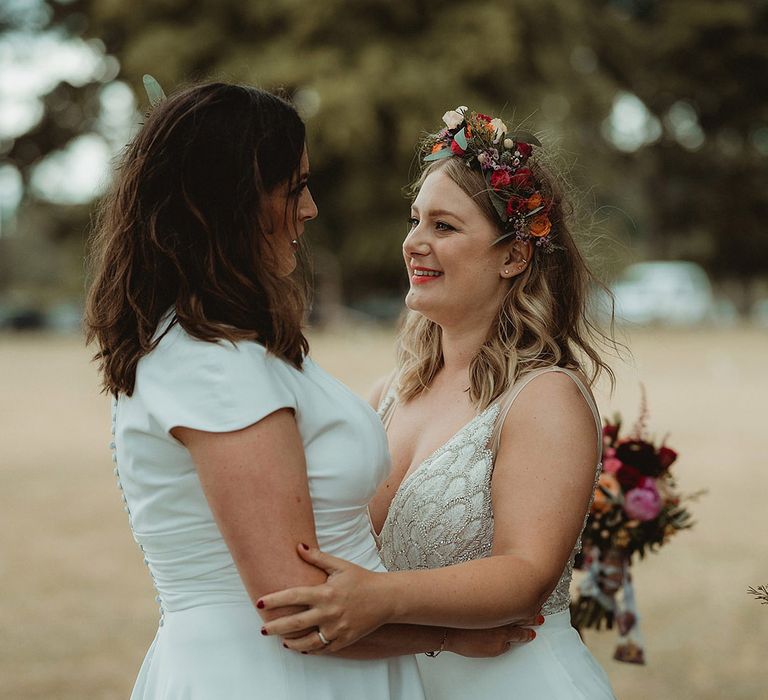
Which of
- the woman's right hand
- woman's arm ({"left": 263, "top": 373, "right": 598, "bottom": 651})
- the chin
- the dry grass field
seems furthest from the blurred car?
the woman's right hand

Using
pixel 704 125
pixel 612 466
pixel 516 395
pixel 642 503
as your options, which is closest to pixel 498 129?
pixel 516 395

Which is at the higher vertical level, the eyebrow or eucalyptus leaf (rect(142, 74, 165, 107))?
eucalyptus leaf (rect(142, 74, 165, 107))

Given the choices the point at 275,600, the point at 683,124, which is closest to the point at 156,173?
the point at 275,600

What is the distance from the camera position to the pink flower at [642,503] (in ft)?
12.0

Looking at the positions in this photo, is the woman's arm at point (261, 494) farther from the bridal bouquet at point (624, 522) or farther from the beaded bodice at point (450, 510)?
the bridal bouquet at point (624, 522)

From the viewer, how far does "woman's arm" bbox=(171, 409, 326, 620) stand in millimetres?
1841

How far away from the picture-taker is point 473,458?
2.71 metres

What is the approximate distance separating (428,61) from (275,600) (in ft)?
87.4

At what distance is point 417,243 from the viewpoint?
2945 millimetres

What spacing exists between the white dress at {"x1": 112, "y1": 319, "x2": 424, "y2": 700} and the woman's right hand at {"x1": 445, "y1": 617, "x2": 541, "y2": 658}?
0.63 feet

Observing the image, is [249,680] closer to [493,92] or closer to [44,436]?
[44,436]

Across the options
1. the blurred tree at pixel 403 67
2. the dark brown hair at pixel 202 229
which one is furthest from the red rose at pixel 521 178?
the blurred tree at pixel 403 67

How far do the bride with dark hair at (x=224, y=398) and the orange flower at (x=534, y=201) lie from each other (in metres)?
0.91

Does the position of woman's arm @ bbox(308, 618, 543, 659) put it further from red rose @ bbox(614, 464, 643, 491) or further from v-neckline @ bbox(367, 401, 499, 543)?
red rose @ bbox(614, 464, 643, 491)
